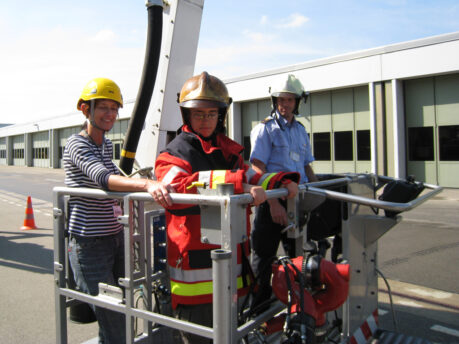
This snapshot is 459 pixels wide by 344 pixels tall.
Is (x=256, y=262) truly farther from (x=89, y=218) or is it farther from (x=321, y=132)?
(x=321, y=132)

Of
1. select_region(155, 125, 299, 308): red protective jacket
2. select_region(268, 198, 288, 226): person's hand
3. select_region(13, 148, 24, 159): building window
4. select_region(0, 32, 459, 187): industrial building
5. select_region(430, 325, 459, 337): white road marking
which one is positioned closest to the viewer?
select_region(155, 125, 299, 308): red protective jacket

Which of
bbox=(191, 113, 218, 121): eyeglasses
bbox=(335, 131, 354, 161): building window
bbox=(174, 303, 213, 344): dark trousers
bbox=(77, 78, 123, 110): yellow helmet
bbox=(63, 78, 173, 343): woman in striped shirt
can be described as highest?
bbox=(335, 131, 354, 161): building window

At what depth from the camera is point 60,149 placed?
46.0 m

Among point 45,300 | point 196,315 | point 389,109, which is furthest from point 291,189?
point 389,109

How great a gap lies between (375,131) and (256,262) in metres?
15.4

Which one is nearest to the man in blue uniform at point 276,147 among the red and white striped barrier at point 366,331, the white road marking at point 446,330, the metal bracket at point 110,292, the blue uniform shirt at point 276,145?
the blue uniform shirt at point 276,145

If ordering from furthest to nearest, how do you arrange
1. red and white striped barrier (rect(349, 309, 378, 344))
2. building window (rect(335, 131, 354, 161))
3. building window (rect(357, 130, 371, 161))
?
building window (rect(335, 131, 354, 161))
building window (rect(357, 130, 371, 161))
red and white striped barrier (rect(349, 309, 378, 344))

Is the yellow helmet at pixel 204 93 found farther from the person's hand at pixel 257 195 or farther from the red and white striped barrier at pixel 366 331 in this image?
the red and white striped barrier at pixel 366 331

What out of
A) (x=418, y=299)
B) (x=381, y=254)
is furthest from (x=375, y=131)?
(x=418, y=299)

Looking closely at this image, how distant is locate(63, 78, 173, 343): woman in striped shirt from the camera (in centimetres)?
252

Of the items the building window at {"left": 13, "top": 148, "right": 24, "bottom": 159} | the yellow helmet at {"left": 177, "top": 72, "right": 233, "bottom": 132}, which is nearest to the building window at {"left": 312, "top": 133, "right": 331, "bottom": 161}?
the yellow helmet at {"left": 177, "top": 72, "right": 233, "bottom": 132}

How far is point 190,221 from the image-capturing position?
204 centimetres

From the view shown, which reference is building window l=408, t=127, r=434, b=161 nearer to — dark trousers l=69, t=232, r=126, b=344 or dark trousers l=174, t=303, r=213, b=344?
dark trousers l=69, t=232, r=126, b=344

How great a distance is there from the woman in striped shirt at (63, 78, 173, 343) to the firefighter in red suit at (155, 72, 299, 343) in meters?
0.54
